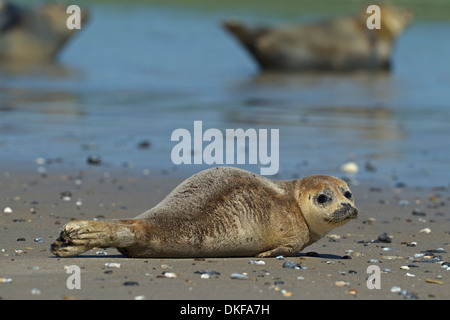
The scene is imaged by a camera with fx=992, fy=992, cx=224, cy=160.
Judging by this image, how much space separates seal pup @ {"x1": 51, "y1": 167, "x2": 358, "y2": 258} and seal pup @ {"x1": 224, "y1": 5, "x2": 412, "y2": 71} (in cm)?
1300

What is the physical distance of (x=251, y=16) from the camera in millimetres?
32875

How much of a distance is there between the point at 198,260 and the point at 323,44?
13936mm

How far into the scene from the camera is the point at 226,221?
5332 mm

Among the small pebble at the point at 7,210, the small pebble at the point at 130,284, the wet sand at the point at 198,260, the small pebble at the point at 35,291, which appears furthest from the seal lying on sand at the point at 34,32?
the small pebble at the point at 35,291

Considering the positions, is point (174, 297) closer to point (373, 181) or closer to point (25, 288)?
point (25, 288)

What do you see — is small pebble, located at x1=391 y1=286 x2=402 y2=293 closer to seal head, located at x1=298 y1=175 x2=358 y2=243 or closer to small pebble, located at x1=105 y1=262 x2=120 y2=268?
seal head, located at x1=298 y1=175 x2=358 y2=243

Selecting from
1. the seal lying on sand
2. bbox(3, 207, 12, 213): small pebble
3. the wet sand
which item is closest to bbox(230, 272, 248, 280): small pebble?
the wet sand

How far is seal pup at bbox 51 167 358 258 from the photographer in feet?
16.5

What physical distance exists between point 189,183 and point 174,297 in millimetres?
1262

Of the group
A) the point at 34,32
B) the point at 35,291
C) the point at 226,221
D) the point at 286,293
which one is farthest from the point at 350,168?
the point at 34,32

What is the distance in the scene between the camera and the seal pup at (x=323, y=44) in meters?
18.6

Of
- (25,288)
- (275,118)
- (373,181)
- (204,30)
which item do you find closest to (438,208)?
(373,181)

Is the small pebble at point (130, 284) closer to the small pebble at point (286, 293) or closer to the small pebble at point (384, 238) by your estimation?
the small pebble at point (286, 293)

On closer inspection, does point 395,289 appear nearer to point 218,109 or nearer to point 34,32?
point 218,109
